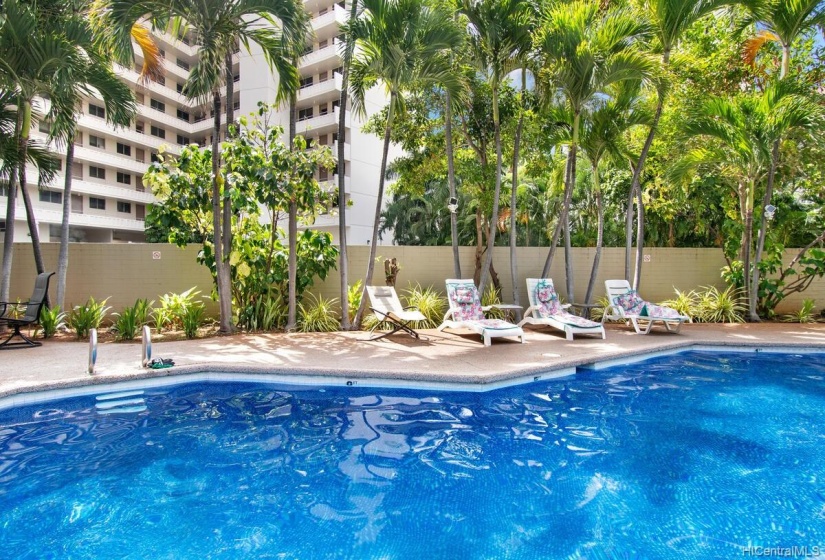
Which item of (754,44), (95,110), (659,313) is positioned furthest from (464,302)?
(95,110)

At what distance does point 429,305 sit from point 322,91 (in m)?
23.3

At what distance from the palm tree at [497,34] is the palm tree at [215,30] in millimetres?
3201

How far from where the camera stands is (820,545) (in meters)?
2.63

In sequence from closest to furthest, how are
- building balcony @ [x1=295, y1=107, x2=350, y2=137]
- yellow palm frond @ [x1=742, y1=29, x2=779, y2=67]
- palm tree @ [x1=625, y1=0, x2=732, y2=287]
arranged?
palm tree @ [x1=625, y1=0, x2=732, y2=287] → yellow palm frond @ [x1=742, y1=29, x2=779, y2=67] → building balcony @ [x1=295, y1=107, x2=350, y2=137]

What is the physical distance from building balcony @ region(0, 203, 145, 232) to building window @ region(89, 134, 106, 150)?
4.96 m

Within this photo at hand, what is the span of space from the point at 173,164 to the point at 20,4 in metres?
3.21

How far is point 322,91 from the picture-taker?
28828mm

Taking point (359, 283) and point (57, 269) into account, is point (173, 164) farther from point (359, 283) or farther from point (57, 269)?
point (359, 283)

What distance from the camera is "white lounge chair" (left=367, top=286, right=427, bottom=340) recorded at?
8.20 metres

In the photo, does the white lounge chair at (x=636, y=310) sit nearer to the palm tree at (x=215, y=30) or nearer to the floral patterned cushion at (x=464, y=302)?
the floral patterned cushion at (x=464, y=302)

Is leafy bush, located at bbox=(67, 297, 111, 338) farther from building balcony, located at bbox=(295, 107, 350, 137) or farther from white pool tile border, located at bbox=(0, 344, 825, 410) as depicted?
building balcony, located at bbox=(295, 107, 350, 137)

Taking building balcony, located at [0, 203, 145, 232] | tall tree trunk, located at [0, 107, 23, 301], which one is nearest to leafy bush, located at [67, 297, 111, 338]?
tall tree trunk, located at [0, 107, 23, 301]

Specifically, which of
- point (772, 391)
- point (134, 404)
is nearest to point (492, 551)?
point (134, 404)

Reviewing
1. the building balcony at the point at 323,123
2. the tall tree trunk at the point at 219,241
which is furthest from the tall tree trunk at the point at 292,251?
the building balcony at the point at 323,123
